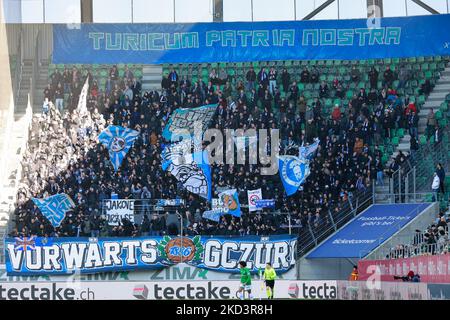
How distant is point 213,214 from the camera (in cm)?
2145

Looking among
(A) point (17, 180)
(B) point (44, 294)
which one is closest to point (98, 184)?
(A) point (17, 180)

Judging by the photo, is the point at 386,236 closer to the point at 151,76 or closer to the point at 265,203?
the point at 265,203

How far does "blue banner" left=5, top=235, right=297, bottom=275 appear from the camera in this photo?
20125 millimetres

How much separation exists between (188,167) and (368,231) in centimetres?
482

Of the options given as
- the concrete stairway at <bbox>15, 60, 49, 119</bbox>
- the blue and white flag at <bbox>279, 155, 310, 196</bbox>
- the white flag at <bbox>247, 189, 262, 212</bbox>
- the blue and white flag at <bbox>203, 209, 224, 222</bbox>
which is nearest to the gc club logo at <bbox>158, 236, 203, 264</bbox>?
the blue and white flag at <bbox>203, 209, 224, 222</bbox>

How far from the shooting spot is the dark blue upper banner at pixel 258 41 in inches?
923

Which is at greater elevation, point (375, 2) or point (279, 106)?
point (375, 2)

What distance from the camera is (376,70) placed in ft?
80.4

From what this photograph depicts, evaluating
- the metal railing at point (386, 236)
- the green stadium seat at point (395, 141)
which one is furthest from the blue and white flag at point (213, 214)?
the green stadium seat at point (395, 141)

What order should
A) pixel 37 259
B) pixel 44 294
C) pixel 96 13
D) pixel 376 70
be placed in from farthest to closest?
pixel 376 70 → pixel 96 13 → pixel 37 259 → pixel 44 294

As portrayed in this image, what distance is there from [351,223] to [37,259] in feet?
24.4

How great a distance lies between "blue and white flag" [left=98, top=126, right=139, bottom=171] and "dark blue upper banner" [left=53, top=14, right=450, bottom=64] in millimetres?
2254

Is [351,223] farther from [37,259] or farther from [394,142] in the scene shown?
[37,259]

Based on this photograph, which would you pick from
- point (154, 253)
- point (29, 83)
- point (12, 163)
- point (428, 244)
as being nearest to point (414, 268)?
point (428, 244)
